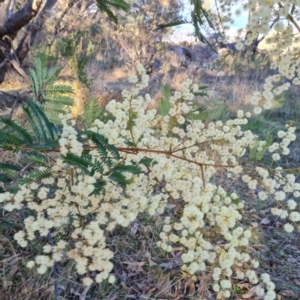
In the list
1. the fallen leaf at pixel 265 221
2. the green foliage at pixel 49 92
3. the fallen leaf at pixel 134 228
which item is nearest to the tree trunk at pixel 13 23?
the fallen leaf at pixel 134 228

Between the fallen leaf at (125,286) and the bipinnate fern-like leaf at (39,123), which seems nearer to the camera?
the bipinnate fern-like leaf at (39,123)

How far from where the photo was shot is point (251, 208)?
8.45ft

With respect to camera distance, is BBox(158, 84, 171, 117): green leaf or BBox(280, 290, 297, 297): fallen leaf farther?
BBox(280, 290, 297, 297): fallen leaf

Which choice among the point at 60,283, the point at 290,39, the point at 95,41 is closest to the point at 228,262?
the point at 290,39

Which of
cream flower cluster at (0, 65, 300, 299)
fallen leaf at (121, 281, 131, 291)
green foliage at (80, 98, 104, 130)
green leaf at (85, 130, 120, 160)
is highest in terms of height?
green foliage at (80, 98, 104, 130)

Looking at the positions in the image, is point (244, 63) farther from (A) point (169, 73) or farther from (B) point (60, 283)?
(B) point (60, 283)

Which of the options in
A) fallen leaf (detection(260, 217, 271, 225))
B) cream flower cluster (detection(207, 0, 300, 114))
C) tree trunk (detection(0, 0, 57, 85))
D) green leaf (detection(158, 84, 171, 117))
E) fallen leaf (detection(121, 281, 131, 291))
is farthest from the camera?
tree trunk (detection(0, 0, 57, 85))

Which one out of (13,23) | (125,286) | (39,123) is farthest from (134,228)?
(13,23)

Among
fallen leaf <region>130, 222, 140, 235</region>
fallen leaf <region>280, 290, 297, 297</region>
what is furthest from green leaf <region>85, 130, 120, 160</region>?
fallen leaf <region>280, 290, 297, 297</region>

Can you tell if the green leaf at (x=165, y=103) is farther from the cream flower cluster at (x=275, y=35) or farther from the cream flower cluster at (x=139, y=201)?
the cream flower cluster at (x=275, y=35)

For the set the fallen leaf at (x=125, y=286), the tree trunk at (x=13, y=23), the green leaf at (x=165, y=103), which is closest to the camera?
the green leaf at (x=165, y=103)

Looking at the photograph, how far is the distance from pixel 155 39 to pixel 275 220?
438 cm

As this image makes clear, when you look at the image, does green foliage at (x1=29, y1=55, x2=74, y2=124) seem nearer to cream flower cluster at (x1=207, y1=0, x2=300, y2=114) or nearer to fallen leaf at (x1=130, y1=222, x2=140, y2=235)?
cream flower cluster at (x1=207, y1=0, x2=300, y2=114)

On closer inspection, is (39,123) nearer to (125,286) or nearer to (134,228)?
(125,286)
